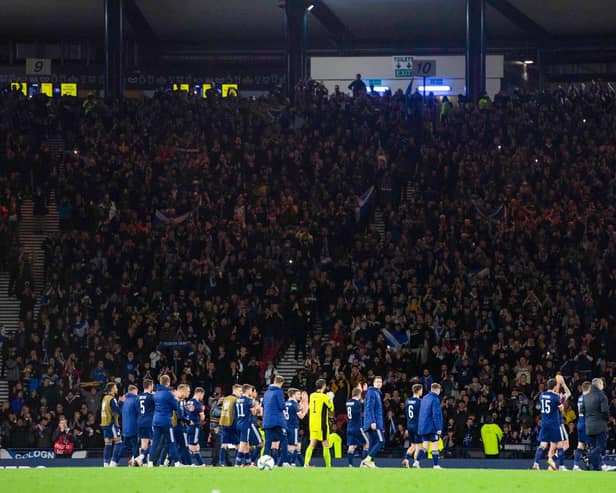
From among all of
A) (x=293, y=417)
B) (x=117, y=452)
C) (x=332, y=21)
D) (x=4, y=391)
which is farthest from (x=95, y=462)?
(x=332, y=21)

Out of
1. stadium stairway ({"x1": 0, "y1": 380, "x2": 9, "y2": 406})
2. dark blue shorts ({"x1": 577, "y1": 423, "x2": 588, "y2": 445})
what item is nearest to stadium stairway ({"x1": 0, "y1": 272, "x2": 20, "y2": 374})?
stadium stairway ({"x1": 0, "y1": 380, "x2": 9, "y2": 406})

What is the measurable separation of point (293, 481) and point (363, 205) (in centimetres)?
2248

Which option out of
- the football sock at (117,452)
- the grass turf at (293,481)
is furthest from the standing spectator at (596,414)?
the football sock at (117,452)

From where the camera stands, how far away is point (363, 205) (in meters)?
43.8

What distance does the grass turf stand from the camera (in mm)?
20734

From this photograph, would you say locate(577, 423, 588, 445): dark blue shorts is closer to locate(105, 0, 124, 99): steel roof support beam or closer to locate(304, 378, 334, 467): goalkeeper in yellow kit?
locate(304, 378, 334, 467): goalkeeper in yellow kit

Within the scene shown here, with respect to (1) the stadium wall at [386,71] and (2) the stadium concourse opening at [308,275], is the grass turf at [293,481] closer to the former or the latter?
(2) the stadium concourse opening at [308,275]

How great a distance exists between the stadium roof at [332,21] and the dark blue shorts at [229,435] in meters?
31.1

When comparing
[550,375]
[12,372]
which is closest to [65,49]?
[12,372]

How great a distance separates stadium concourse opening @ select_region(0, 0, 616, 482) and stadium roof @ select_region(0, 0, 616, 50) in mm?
6030

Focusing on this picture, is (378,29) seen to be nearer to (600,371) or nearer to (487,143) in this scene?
(487,143)

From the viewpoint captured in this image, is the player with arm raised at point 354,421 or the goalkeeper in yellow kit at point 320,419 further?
the goalkeeper in yellow kit at point 320,419

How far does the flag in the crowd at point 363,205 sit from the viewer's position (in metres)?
43.4

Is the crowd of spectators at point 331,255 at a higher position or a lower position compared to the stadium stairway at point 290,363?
higher
